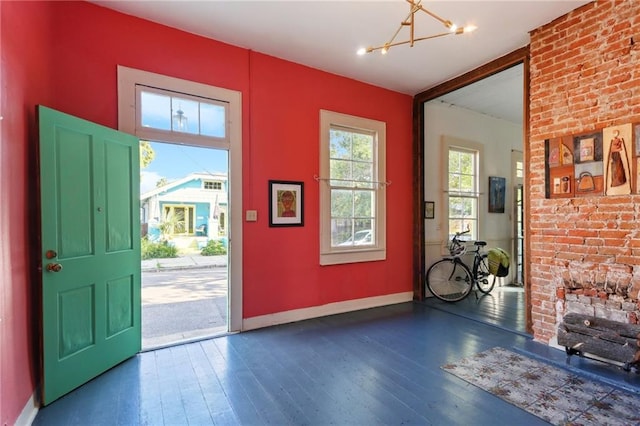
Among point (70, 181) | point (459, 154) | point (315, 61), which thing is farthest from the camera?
point (459, 154)

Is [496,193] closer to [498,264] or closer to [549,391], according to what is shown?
[498,264]

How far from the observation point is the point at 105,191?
105 inches

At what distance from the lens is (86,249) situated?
252 centimetres

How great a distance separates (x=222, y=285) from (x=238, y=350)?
342 cm

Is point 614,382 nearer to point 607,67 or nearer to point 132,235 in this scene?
point 607,67

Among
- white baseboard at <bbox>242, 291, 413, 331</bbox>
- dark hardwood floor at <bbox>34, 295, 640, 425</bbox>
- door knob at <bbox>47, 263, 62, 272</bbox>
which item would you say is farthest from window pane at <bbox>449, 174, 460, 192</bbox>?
door knob at <bbox>47, 263, 62, 272</bbox>

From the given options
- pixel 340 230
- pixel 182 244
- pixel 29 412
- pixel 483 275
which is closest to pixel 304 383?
pixel 29 412

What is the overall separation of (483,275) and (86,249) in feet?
18.4

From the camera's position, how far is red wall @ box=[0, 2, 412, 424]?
1.98 meters

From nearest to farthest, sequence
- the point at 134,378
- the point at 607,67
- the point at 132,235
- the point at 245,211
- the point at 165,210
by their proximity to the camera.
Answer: the point at 134,378 → the point at 607,67 → the point at 132,235 → the point at 245,211 → the point at 165,210

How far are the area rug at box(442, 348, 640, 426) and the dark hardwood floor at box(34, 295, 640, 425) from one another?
117mm

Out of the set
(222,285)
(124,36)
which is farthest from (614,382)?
(222,285)

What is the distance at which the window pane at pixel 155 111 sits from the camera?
3115 millimetres

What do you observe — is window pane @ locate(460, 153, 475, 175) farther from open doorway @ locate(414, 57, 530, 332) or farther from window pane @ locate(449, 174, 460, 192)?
window pane @ locate(449, 174, 460, 192)
